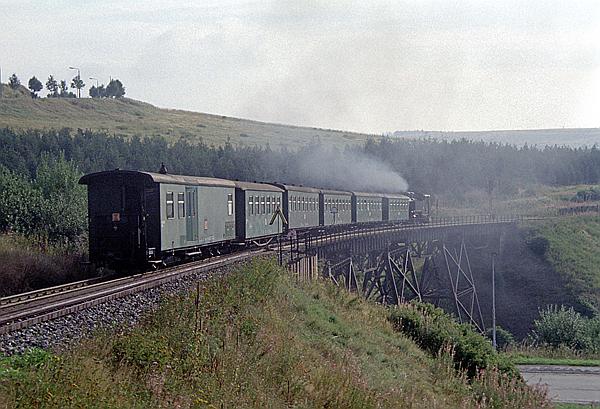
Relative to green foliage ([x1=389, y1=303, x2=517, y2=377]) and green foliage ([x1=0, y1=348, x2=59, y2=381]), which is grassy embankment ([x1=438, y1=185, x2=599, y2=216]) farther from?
green foliage ([x1=0, y1=348, x2=59, y2=381])

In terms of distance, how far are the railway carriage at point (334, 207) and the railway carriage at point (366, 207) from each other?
80 cm

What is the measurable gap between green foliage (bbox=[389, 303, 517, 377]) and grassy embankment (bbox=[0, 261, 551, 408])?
3.37 feet

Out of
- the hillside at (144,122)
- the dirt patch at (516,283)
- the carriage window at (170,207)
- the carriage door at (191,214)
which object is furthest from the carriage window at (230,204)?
the hillside at (144,122)

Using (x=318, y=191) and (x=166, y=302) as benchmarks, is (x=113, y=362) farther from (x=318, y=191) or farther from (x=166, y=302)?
(x=318, y=191)

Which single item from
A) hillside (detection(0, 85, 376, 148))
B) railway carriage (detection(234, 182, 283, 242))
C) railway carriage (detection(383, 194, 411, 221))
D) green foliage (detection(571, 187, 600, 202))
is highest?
hillside (detection(0, 85, 376, 148))

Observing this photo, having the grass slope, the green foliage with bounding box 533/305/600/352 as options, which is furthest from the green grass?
the grass slope

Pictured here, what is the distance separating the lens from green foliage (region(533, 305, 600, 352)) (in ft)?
104

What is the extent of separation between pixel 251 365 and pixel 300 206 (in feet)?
69.5

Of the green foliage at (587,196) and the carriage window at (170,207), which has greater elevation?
the carriage window at (170,207)

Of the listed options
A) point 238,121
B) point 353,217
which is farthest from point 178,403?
point 238,121

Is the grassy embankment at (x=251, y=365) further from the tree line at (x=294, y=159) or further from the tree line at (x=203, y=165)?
the tree line at (x=294, y=159)

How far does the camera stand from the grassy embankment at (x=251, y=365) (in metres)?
8.20

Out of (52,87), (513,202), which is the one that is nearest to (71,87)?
(52,87)

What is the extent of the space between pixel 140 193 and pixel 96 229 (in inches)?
57.0
